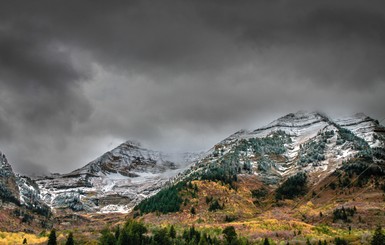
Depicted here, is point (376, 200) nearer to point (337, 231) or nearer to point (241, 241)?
point (337, 231)

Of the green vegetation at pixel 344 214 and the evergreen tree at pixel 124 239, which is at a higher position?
the green vegetation at pixel 344 214

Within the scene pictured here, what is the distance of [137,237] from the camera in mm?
140875

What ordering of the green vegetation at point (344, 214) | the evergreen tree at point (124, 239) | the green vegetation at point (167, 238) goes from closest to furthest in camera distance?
the evergreen tree at point (124, 239) < the green vegetation at point (167, 238) < the green vegetation at point (344, 214)

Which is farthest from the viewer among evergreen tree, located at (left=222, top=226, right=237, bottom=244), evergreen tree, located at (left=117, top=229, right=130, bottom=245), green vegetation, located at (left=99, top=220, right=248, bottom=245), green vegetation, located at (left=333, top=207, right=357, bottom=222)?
green vegetation, located at (left=333, top=207, right=357, bottom=222)

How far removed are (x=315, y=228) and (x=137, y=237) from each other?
78265 millimetres

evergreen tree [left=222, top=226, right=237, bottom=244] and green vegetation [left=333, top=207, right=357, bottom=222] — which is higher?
green vegetation [left=333, top=207, right=357, bottom=222]

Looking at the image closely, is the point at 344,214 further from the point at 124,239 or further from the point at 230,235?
the point at 124,239

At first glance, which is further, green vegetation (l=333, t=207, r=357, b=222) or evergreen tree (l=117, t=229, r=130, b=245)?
green vegetation (l=333, t=207, r=357, b=222)

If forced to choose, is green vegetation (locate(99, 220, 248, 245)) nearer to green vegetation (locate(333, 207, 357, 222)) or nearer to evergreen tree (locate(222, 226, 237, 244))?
evergreen tree (locate(222, 226, 237, 244))

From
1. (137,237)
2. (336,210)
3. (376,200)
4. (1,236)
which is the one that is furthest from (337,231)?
(1,236)

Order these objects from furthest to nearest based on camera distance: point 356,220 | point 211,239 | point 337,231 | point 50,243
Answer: point 356,220 < point 337,231 < point 211,239 < point 50,243

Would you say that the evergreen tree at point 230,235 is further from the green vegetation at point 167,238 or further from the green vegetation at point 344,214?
the green vegetation at point 344,214

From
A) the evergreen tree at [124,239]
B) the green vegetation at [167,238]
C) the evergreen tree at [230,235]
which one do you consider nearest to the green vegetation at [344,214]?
the evergreen tree at [230,235]

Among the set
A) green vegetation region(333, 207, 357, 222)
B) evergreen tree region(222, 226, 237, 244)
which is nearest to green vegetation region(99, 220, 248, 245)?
evergreen tree region(222, 226, 237, 244)
